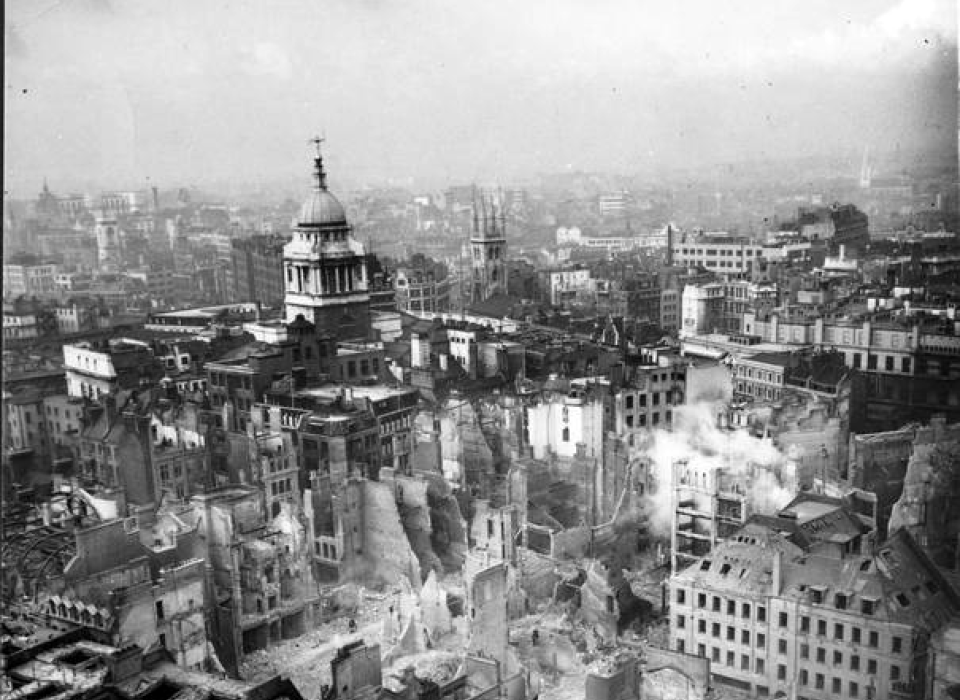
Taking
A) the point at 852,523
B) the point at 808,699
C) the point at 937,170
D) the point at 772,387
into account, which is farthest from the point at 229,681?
→ the point at 937,170

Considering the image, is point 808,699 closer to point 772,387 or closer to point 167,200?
point 772,387

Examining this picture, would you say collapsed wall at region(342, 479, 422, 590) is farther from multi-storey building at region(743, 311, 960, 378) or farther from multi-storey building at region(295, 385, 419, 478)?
multi-storey building at region(743, 311, 960, 378)

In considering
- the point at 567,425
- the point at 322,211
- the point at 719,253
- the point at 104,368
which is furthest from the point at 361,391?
the point at 719,253

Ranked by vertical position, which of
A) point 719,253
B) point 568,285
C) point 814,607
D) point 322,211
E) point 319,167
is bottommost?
point 814,607

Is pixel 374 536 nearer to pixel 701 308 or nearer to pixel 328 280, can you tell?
pixel 328 280

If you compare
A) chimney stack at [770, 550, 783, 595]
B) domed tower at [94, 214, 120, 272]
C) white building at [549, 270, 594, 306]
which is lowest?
chimney stack at [770, 550, 783, 595]

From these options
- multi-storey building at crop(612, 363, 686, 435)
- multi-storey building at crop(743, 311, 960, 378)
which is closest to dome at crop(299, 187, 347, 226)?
multi-storey building at crop(612, 363, 686, 435)
